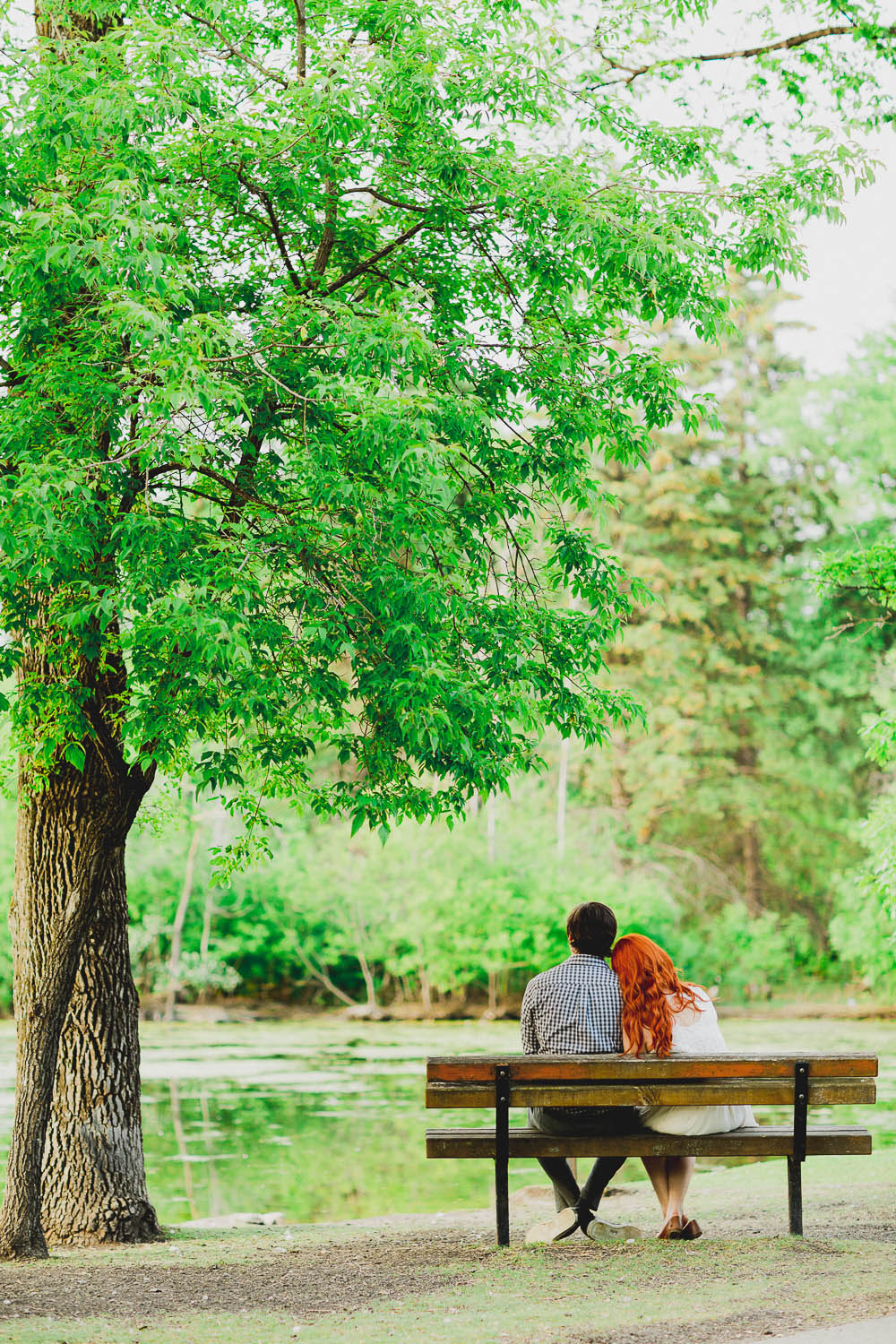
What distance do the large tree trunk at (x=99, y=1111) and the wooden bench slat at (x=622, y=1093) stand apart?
3129mm

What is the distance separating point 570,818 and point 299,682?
115 ft

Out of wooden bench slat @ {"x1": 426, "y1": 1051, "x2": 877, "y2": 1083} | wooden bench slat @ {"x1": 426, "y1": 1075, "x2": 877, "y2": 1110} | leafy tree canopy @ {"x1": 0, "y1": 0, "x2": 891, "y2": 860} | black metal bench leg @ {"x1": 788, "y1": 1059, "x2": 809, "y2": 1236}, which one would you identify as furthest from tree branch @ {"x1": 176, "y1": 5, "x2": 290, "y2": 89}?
black metal bench leg @ {"x1": 788, "y1": 1059, "x2": 809, "y2": 1236}

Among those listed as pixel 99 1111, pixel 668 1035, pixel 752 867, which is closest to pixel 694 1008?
pixel 668 1035

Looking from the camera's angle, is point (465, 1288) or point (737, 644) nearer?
point (465, 1288)

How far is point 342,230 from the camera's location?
8.20 metres

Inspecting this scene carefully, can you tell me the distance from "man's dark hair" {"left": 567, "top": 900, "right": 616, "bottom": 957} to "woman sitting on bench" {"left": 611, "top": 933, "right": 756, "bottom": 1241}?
0.08 meters

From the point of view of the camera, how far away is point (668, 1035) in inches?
247

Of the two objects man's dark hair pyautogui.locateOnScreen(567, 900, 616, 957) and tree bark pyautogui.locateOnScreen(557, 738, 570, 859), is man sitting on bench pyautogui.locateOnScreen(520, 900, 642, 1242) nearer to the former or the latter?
man's dark hair pyautogui.locateOnScreen(567, 900, 616, 957)

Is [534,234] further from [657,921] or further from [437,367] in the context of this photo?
[657,921]

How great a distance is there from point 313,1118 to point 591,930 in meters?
11.5

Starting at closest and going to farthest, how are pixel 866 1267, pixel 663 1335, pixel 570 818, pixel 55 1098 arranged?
pixel 663 1335
pixel 866 1267
pixel 55 1098
pixel 570 818

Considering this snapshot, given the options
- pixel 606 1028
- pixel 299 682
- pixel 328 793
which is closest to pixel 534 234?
pixel 299 682

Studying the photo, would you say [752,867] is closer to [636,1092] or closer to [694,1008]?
[694,1008]

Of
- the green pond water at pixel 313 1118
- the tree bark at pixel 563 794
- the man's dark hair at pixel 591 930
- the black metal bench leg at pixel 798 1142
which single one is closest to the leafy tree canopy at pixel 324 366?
the man's dark hair at pixel 591 930
